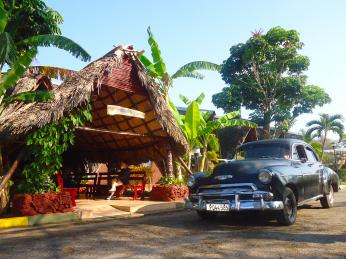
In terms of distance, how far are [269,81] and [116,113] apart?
63.5 feet

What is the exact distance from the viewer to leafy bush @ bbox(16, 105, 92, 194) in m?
9.28

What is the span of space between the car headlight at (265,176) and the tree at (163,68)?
9765mm

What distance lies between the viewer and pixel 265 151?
848 cm

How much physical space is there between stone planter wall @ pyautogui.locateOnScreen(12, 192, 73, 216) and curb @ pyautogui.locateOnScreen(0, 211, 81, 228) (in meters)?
0.19

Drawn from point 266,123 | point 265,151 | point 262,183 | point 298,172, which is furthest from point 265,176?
point 266,123

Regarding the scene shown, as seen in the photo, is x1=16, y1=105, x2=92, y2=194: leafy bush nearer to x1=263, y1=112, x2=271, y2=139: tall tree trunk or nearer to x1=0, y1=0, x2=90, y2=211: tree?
x1=0, y1=0, x2=90, y2=211: tree

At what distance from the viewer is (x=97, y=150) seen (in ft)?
56.3

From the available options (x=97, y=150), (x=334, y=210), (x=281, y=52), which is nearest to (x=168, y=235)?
(x=334, y=210)

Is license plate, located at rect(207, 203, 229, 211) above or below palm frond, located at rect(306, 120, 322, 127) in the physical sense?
below

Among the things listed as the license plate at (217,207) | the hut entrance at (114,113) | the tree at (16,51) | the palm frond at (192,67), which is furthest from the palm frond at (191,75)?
the license plate at (217,207)

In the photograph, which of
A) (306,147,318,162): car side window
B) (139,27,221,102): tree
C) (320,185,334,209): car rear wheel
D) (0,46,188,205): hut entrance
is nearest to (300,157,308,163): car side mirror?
(306,147,318,162): car side window

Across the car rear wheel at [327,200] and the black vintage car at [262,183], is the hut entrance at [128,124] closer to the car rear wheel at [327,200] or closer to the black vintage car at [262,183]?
the black vintage car at [262,183]

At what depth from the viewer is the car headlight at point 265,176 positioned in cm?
678

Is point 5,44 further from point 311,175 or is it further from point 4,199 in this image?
point 311,175
